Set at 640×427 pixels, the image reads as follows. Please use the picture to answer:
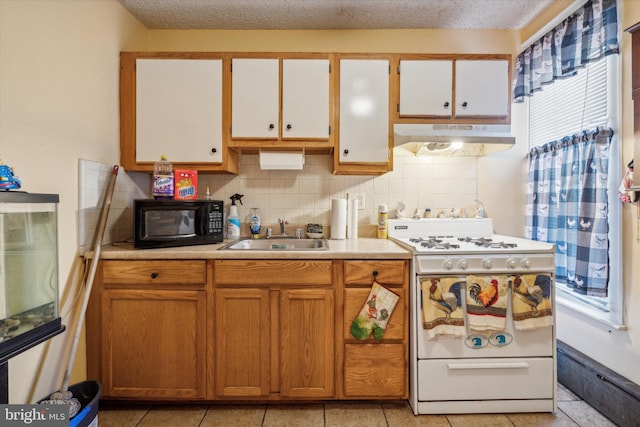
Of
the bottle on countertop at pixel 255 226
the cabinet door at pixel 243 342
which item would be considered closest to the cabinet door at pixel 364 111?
the bottle on countertop at pixel 255 226

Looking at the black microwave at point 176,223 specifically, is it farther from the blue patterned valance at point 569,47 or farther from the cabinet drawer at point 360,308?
the blue patterned valance at point 569,47

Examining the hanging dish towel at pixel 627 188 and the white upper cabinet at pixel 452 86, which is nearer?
the hanging dish towel at pixel 627 188

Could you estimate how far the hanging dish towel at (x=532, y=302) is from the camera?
172cm

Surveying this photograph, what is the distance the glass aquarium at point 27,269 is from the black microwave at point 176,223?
0.47 m

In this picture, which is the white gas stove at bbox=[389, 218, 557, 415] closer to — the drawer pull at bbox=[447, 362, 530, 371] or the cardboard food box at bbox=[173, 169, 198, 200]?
the drawer pull at bbox=[447, 362, 530, 371]

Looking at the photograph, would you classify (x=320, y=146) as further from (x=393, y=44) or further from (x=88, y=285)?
(x=88, y=285)

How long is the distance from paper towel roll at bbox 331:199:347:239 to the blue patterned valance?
1.43 m

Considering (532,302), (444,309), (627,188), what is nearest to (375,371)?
(444,309)

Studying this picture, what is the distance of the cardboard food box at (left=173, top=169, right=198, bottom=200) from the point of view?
2049 mm

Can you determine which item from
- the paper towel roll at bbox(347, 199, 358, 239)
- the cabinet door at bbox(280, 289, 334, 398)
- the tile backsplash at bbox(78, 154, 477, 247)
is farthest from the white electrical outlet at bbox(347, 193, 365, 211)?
the cabinet door at bbox(280, 289, 334, 398)

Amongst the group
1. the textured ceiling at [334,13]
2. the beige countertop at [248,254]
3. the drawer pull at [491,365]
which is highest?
the textured ceiling at [334,13]

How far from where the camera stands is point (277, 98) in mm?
2115

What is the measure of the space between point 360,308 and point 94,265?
141 cm

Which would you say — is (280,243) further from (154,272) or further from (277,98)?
(277,98)
